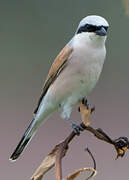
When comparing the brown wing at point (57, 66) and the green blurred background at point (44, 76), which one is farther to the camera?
the green blurred background at point (44, 76)

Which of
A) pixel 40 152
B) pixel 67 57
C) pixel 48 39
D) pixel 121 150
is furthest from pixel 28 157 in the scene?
pixel 121 150

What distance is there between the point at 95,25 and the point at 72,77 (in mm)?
254

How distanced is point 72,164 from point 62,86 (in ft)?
3.67

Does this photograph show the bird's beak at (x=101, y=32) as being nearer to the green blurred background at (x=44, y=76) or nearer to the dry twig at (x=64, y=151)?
the dry twig at (x=64, y=151)

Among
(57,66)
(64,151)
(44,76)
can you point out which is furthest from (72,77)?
(44,76)

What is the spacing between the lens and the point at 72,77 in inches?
65.5

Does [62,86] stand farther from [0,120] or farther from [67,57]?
[0,120]

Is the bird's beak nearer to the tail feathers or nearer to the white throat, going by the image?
the white throat

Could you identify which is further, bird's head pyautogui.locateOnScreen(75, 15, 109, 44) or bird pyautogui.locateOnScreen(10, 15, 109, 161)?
bird pyautogui.locateOnScreen(10, 15, 109, 161)

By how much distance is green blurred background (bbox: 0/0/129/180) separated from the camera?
277 cm

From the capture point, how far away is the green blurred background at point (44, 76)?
9.09 ft

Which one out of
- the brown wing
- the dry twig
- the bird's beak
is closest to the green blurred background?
the brown wing

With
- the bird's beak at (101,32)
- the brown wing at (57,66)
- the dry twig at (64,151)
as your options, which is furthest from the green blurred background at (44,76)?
the dry twig at (64,151)

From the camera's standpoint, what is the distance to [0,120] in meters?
3.15
